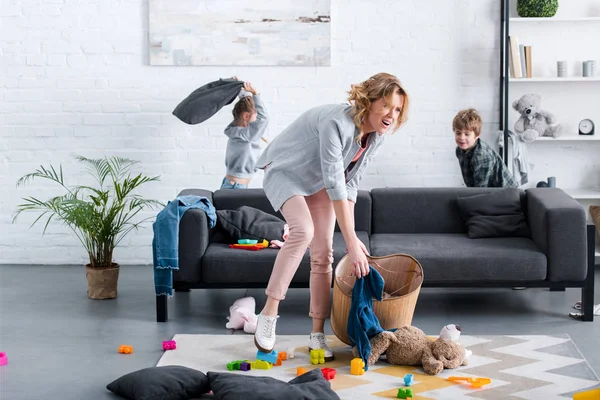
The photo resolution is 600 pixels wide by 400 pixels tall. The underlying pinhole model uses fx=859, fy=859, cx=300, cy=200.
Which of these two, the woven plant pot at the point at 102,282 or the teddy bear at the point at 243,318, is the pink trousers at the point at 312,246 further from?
the woven plant pot at the point at 102,282

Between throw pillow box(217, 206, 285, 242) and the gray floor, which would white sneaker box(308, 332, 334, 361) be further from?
throw pillow box(217, 206, 285, 242)

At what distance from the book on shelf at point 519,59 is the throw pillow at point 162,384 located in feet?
10.5

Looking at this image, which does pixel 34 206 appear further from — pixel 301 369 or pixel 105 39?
pixel 301 369

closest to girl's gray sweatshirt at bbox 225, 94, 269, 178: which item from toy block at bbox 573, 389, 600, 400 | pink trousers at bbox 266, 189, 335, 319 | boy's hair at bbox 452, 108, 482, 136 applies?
boy's hair at bbox 452, 108, 482, 136

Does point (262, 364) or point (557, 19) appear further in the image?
point (557, 19)

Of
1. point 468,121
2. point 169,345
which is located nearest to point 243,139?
point 468,121

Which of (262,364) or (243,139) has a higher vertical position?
(243,139)

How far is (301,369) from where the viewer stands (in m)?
3.61

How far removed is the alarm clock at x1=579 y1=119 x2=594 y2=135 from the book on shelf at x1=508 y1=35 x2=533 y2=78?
513 millimetres

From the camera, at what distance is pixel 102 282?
4945 millimetres

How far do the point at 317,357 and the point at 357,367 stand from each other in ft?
0.74

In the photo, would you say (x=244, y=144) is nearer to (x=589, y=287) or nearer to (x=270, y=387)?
(x=589, y=287)

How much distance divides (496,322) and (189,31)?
2.82m

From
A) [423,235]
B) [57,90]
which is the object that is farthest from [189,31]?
[423,235]
